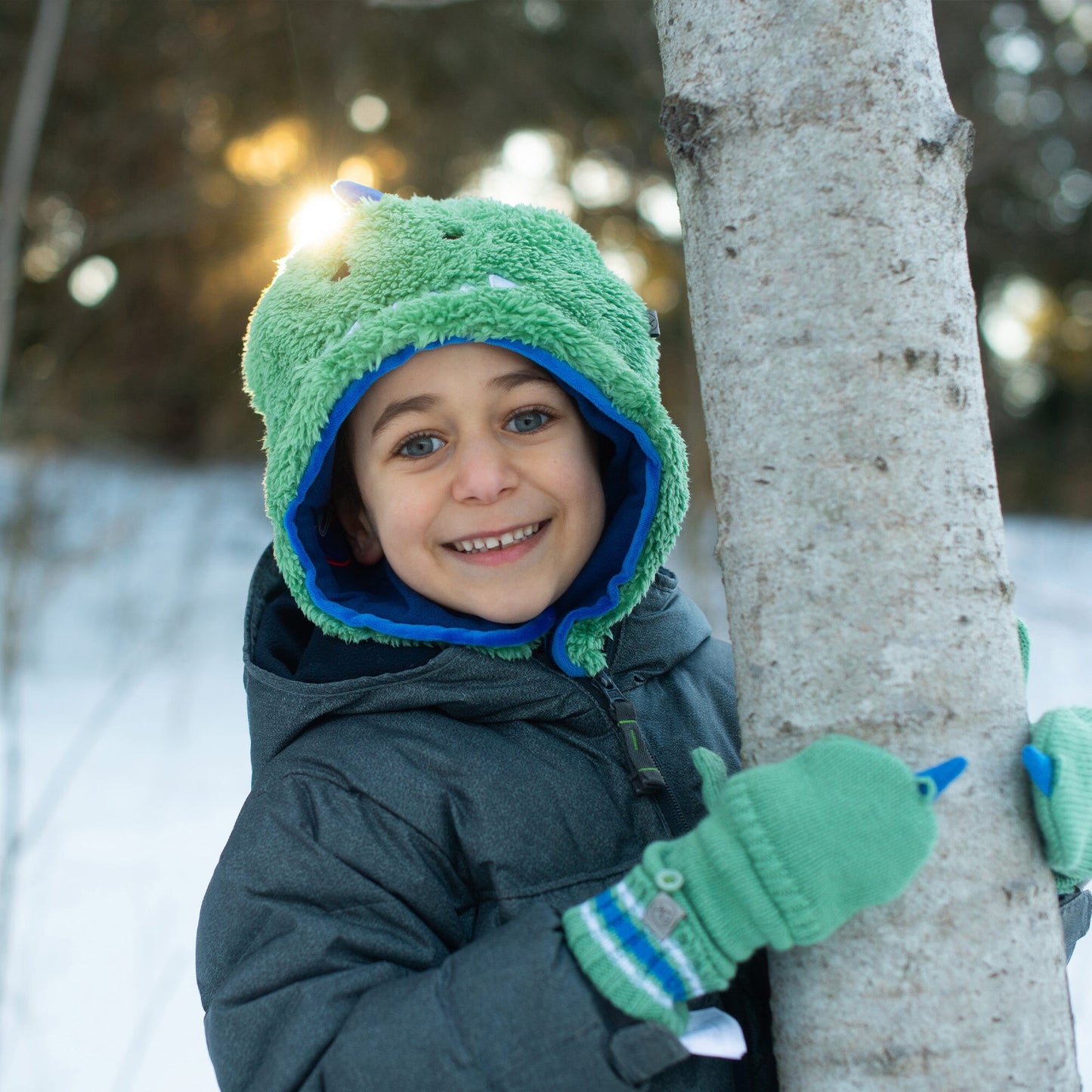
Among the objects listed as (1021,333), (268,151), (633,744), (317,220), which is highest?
(268,151)

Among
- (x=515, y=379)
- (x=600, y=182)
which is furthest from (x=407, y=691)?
(x=600, y=182)

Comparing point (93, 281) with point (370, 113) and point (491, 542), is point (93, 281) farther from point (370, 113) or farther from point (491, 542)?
point (491, 542)

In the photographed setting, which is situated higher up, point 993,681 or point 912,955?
point 993,681

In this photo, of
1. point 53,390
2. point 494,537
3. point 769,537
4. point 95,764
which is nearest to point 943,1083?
point 769,537

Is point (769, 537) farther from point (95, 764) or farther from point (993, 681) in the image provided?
point (95, 764)

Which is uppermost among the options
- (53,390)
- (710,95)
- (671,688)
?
A: (53,390)

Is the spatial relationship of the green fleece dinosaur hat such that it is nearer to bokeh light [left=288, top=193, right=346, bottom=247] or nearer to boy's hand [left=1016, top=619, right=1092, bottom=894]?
bokeh light [left=288, top=193, right=346, bottom=247]

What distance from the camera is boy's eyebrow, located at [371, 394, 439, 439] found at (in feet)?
4.54

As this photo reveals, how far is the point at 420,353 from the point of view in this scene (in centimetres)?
138

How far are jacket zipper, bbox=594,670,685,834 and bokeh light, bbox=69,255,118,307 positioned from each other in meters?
8.16

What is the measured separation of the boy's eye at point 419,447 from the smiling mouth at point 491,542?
13 cm

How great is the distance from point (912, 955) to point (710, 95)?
0.84m

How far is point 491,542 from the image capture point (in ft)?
4.66

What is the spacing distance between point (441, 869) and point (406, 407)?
2.03 ft
